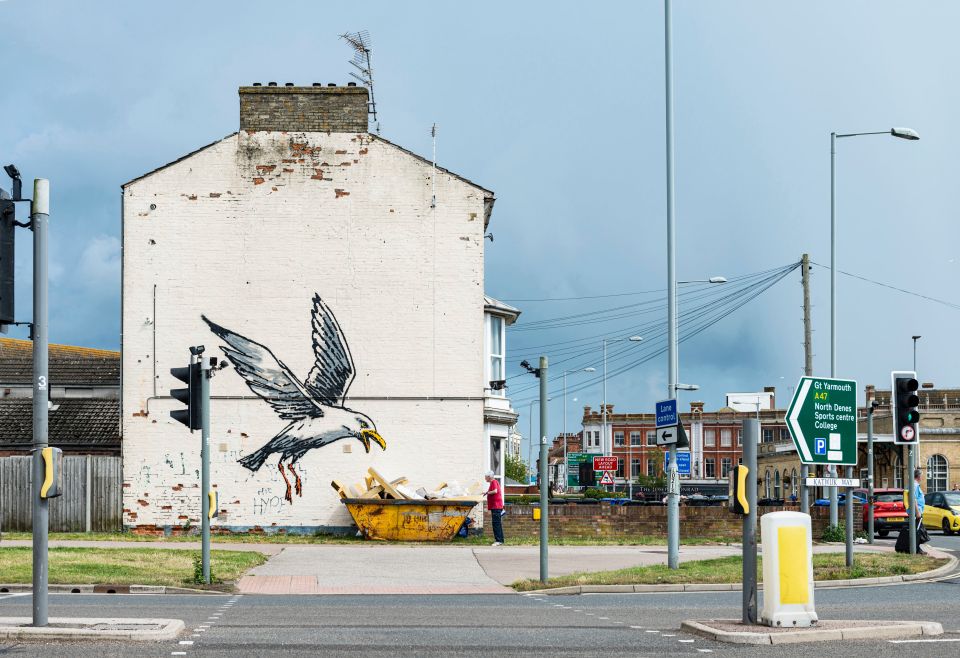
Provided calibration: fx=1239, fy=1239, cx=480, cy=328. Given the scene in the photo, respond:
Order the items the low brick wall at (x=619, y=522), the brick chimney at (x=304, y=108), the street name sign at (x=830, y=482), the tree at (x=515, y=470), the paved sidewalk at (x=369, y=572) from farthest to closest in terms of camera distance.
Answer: the tree at (x=515, y=470), the brick chimney at (x=304, y=108), the low brick wall at (x=619, y=522), the street name sign at (x=830, y=482), the paved sidewalk at (x=369, y=572)

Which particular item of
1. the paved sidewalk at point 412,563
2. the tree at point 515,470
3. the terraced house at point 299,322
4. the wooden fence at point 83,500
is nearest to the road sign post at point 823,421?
the paved sidewalk at point 412,563

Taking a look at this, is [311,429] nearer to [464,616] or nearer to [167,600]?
[167,600]

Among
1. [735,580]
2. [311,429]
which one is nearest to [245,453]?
[311,429]

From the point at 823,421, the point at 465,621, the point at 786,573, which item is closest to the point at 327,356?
the point at 823,421

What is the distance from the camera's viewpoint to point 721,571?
64.7 ft

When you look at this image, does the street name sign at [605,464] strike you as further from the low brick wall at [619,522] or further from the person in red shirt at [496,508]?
the person in red shirt at [496,508]

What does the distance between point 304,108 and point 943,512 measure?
79.0 feet

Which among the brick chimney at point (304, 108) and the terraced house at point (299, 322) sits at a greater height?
the brick chimney at point (304, 108)

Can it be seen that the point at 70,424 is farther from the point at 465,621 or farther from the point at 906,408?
the point at 465,621

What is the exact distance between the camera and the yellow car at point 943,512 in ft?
129

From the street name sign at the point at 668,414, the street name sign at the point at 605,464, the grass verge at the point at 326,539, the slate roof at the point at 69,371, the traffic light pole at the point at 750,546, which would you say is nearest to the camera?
the traffic light pole at the point at 750,546

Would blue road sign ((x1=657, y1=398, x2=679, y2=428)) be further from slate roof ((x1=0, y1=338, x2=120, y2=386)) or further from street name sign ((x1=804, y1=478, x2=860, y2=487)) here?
slate roof ((x1=0, y1=338, x2=120, y2=386))

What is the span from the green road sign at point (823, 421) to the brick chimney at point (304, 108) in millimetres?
15910

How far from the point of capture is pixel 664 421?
824 inches
